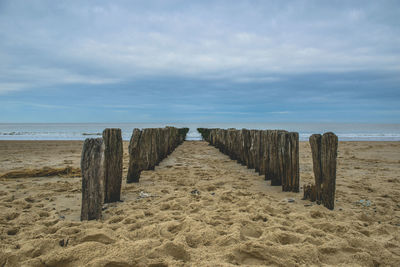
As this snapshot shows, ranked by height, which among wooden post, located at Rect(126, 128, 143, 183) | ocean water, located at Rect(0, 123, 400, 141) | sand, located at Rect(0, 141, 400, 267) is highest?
ocean water, located at Rect(0, 123, 400, 141)

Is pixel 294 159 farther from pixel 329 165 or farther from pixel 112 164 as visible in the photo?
pixel 112 164

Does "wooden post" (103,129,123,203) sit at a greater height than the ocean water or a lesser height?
lesser

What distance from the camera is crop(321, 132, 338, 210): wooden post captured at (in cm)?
349

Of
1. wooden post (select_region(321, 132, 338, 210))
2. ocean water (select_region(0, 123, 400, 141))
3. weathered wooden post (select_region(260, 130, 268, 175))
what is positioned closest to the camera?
wooden post (select_region(321, 132, 338, 210))

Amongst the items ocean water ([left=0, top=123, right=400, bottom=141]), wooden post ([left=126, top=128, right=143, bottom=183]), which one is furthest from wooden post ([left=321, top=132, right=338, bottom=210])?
ocean water ([left=0, top=123, right=400, bottom=141])

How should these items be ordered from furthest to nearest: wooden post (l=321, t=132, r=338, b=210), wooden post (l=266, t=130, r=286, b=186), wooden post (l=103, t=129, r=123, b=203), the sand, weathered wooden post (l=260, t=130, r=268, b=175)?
weathered wooden post (l=260, t=130, r=268, b=175)
wooden post (l=266, t=130, r=286, b=186)
wooden post (l=103, t=129, r=123, b=203)
wooden post (l=321, t=132, r=338, b=210)
the sand

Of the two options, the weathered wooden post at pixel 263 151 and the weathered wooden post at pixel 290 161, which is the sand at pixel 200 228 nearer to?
the weathered wooden post at pixel 290 161

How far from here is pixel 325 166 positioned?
140 inches

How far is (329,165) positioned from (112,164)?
3.19 m

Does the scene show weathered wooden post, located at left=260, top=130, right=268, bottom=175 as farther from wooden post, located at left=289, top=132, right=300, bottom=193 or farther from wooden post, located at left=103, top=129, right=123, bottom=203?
wooden post, located at left=103, top=129, right=123, bottom=203

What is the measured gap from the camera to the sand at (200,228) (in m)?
2.20

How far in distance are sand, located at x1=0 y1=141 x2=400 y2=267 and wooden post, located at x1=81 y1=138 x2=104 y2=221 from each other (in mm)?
158

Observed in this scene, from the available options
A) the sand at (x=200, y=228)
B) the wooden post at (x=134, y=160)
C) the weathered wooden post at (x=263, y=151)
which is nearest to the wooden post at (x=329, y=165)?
the sand at (x=200, y=228)

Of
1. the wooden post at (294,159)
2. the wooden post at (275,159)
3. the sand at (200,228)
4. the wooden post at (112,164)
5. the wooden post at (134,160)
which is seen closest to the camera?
the sand at (200,228)
